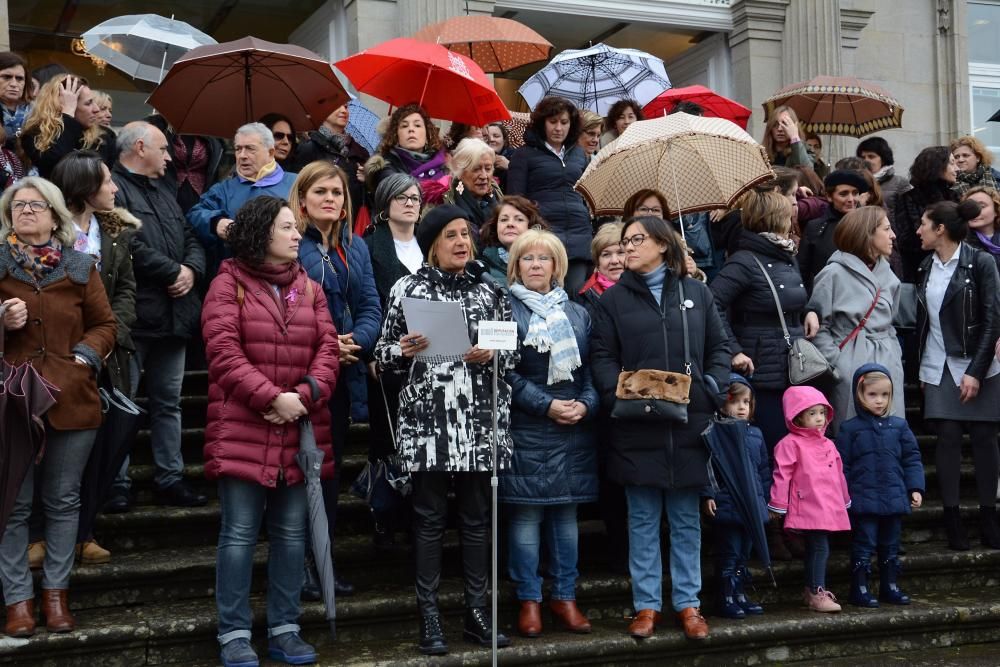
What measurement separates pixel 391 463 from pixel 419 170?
2.18 meters

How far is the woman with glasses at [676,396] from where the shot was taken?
19.2ft

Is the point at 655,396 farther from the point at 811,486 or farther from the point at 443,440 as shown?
the point at 811,486

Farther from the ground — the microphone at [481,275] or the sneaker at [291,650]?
the microphone at [481,275]

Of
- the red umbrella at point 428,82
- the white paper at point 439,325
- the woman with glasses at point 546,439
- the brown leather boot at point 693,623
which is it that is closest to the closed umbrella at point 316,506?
the white paper at point 439,325

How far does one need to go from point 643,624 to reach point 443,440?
52.5 inches

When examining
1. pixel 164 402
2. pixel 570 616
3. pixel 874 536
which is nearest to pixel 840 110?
pixel 874 536

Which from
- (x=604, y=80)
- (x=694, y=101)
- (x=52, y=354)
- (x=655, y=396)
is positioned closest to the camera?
(x=52, y=354)

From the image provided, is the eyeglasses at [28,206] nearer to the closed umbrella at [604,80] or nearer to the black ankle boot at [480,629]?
the black ankle boot at [480,629]

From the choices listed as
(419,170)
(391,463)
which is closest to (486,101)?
(419,170)

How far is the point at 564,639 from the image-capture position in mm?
5785

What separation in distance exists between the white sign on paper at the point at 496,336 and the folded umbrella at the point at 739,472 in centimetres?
129

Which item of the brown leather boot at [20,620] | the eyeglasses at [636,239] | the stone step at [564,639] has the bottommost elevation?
the stone step at [564,639]

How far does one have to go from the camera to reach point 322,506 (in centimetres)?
537

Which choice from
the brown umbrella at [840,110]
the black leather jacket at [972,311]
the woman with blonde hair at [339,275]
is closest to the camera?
the woman with blonde hair at [339,275]
